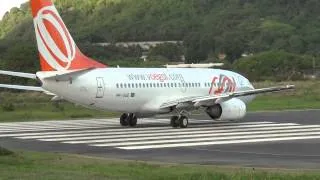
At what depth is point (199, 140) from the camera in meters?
24.3

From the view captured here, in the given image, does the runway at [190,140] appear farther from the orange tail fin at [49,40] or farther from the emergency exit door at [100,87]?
the orange tail fin at [49,40]

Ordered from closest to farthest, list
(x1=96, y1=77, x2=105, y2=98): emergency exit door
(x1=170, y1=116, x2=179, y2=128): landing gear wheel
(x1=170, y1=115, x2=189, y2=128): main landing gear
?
(x1=96, y1=77, x2=105, y2=98): emergency exit door
(x1=170, y1=115, x2=189, y2=128): main landing gear
(x1=170, y1=116, x2=179, y2=128): landing gear wheel

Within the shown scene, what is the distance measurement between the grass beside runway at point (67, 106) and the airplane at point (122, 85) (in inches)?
309

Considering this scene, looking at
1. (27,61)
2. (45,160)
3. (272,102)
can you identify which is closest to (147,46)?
(27,61)

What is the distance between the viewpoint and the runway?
61.9 ft

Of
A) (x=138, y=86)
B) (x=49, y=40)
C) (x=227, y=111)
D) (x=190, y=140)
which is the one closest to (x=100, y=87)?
(x=138, y=86)

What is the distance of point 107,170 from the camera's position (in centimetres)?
1524

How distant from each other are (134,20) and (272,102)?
86.1 m

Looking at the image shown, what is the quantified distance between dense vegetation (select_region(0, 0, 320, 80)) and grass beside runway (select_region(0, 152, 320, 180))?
95244 millimetres

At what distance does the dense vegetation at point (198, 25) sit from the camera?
121500 millimetres

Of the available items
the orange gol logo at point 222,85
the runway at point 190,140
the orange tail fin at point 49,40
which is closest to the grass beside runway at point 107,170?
the runway at point 190,140

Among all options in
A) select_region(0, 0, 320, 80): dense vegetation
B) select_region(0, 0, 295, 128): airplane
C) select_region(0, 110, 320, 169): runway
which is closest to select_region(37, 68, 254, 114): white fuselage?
select_region(0, 0, 295, 128): airplane

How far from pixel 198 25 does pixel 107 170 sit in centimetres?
11870

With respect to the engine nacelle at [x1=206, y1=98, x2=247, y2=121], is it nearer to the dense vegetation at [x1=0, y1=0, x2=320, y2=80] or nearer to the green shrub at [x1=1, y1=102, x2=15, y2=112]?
the green shrub at [x1=1, y1=102, x2=15, y2=112]
